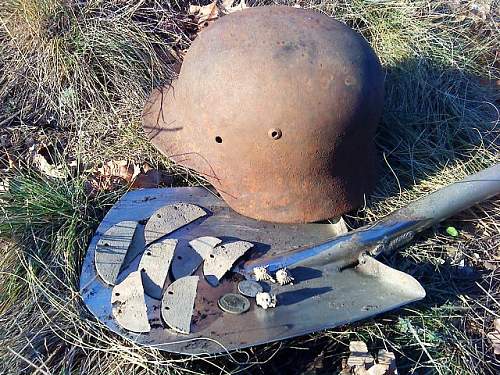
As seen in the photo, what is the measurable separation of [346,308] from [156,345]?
65 centimetres

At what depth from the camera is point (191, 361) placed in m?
1.88

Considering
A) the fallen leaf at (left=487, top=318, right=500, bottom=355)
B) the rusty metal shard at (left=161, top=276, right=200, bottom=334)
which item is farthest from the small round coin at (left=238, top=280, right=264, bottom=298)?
the fallen leaf at (left=487, top=318, right=500, bottom=355)

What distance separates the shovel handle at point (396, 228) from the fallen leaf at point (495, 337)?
432mm

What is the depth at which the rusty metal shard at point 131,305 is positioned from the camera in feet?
6.12

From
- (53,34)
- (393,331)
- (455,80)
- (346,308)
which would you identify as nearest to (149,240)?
(346,308)

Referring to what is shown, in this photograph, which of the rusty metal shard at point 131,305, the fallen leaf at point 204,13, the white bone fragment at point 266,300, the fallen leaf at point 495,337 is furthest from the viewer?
the fallen leaf at point 204,13

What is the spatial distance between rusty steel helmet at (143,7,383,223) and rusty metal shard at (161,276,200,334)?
1.46ft

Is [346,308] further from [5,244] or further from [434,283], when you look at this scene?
[5,244]

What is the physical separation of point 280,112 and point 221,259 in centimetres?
56

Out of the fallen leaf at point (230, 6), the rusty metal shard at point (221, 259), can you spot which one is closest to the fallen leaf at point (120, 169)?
the rusty metal shard at point (221, 259)

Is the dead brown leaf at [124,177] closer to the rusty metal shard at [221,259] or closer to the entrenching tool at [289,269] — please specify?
the entrenching tool at [289,269]

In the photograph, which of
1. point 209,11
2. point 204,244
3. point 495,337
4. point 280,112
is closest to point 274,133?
point 280,112

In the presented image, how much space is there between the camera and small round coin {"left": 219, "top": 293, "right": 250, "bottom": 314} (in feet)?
6.40

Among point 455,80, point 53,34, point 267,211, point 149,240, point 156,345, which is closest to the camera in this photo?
point 156,345
